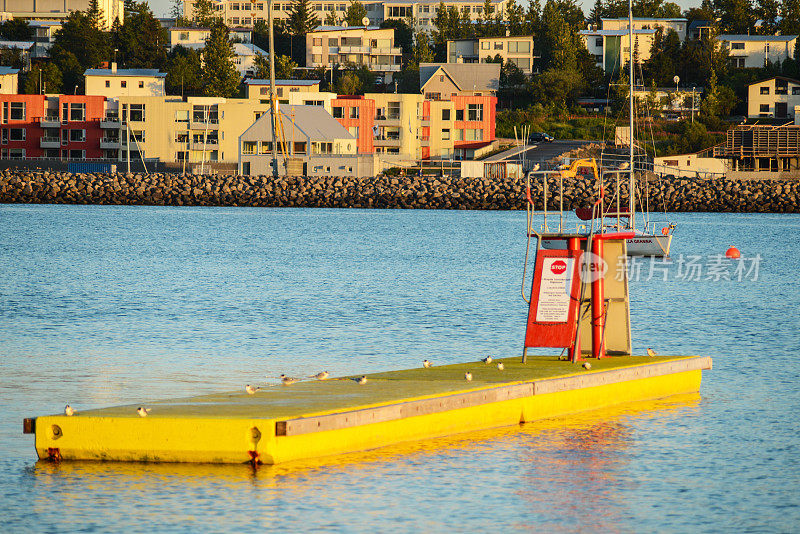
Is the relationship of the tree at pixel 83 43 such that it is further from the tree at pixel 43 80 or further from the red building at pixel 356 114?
the red building at pixel 356 114

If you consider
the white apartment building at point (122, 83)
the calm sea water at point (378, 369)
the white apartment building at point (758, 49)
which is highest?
the white apartment building at point (758, 49)

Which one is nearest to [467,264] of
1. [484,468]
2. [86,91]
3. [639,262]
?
[639,262]

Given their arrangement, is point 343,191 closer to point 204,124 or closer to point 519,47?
point 204,124

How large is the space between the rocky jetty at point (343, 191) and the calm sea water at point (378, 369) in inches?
1455

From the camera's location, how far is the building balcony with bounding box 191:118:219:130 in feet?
335

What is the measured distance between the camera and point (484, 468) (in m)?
12.0

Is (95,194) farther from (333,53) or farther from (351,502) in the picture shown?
(351,502)

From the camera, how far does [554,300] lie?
15.4 meters

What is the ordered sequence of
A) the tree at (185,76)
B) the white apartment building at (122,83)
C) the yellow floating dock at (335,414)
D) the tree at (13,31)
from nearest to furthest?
the yellow floating dock at (335,414), the white apartment building at (122,83), the tree at (185,76), the tree at (13,31)

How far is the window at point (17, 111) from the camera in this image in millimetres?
104062

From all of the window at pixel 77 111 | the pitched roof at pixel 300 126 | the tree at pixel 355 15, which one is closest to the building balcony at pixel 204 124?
the pitched roof at pixel 300 126

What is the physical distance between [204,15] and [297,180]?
258 ft

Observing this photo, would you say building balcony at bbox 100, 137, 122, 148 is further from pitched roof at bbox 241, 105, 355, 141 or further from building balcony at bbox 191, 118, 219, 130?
pitched roof at bbox 241, 105, 355, 141

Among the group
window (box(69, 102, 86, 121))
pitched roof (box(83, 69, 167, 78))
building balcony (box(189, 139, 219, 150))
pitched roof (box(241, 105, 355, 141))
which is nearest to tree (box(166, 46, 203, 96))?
pitched roof (box(83, 69, 167, 78))
